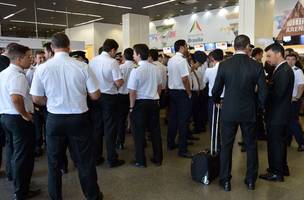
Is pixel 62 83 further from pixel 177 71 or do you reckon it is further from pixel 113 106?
pixel 177 71

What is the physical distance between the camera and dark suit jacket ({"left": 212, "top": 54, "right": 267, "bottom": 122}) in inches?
115

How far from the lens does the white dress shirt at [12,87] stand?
275 centimetres

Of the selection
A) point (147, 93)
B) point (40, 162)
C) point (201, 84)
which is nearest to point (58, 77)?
point (147, 93)

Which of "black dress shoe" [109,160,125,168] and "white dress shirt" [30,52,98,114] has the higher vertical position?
"white dress shirt" [30,52,98,114]

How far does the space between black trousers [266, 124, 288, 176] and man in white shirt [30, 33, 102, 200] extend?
6.53 ft

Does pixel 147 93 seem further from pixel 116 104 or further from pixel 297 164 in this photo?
pixel 297 164

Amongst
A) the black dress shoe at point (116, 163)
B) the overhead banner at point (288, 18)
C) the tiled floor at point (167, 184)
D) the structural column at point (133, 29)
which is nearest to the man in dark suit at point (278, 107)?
the tiled floor at point (167, 184)

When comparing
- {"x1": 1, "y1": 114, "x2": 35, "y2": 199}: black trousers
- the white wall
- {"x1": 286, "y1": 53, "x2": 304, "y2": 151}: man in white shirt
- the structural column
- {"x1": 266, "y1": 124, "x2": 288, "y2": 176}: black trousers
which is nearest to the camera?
{"x1": 1, "y1": 114, "x2": 35, "y2": 199}: black trousers

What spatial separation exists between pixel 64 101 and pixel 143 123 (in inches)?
60.2

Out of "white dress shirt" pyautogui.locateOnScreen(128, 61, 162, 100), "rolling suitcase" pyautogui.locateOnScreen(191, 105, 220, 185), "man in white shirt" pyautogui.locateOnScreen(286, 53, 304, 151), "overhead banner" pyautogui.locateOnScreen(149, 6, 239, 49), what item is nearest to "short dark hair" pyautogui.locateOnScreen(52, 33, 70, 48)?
"white dress shirt" pyautogui.locateOnScreen(128, 61, 162, 100)

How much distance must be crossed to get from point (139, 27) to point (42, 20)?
552 centimetres

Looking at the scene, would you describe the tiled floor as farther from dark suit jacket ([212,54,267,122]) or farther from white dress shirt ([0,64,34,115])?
white dress shirt ([0,64,34,115])

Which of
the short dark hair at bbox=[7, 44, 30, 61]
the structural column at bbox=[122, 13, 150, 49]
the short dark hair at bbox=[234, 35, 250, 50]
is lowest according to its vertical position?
the short dark hair at bbox=[7, 44, 30, 61]

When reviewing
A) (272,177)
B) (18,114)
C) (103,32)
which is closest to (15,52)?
(18,114)
